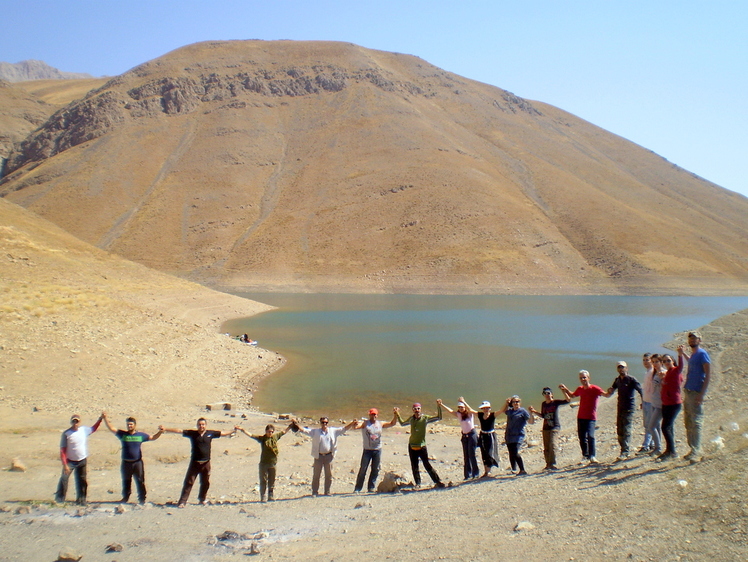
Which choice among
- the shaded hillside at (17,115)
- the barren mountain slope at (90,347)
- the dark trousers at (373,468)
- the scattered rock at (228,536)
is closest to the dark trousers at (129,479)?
the scattered rock at (228,536)

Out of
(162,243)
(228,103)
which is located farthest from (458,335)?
(228,103)

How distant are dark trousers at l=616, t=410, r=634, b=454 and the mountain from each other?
218 ft

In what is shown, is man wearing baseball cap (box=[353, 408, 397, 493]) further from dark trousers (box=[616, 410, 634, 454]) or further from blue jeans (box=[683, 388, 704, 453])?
blue jeans (box=[683, 388, 704, 453])

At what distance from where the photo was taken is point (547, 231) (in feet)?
303

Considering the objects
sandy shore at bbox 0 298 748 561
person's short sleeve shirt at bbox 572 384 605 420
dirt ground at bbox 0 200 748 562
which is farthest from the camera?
person's short sleeve shirt at bbox 572 384 605 420

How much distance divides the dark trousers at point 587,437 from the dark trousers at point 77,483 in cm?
758

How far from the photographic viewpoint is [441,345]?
33844mm

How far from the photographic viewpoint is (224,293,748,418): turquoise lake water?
2120 centimetres

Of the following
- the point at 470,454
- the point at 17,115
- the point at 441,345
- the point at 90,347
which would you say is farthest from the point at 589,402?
the point at 17,115

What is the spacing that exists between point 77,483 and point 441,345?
26621 mm

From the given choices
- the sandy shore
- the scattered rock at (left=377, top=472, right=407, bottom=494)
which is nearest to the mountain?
the sandy shore

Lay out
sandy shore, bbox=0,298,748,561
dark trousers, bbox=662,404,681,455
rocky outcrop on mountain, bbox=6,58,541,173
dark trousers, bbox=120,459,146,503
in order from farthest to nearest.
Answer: rocky outcrop on mountain, bbox=6,58,541,173 < dark trousers, bbox=120,459,146,503 < dark trousers, bbox=662,404,681,455 < sandy shore, bbox=0,298,748,561

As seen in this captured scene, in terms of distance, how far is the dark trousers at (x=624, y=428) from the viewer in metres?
9.43

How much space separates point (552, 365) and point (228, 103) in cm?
12182
